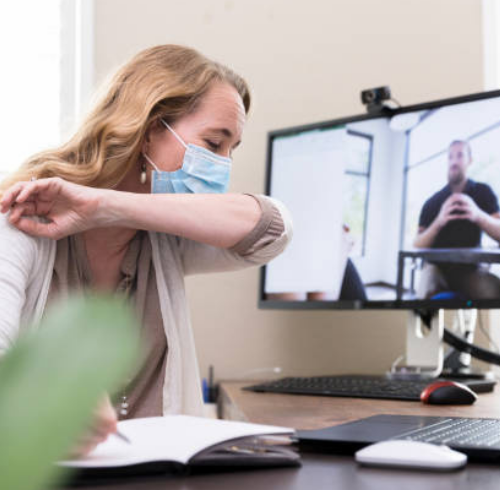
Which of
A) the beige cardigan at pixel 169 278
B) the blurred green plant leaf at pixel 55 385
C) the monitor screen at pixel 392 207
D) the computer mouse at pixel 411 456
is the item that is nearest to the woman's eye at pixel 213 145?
the beige cardigan at pixel 169 278

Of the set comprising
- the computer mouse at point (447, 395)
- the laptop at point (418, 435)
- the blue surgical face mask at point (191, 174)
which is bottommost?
the computer mouse at point (447, 395)

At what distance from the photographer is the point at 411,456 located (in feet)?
1.67

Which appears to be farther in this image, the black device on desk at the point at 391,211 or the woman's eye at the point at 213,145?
the black device on desk at the point at 391,211

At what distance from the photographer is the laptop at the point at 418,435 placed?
1.83 feet

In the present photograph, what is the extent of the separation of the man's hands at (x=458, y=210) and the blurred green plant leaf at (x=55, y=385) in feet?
4.63

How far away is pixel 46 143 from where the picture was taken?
1851 mm

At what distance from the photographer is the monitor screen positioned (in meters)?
1.42

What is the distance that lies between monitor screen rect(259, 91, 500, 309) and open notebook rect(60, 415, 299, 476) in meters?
0.93

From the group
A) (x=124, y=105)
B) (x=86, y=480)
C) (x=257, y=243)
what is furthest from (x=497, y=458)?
(x=124, y=105)

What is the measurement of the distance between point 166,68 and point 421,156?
61cm

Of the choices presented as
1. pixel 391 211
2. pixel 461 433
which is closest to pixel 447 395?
pixel 461 433

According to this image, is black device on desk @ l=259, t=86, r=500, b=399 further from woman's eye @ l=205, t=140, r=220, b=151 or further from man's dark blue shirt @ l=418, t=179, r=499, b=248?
woman's eye @ l=205, t=140, r=220, b=151

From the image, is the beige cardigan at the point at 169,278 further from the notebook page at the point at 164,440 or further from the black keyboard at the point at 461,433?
the black keyboard at the point at 461,433

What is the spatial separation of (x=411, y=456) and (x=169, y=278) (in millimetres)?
808
